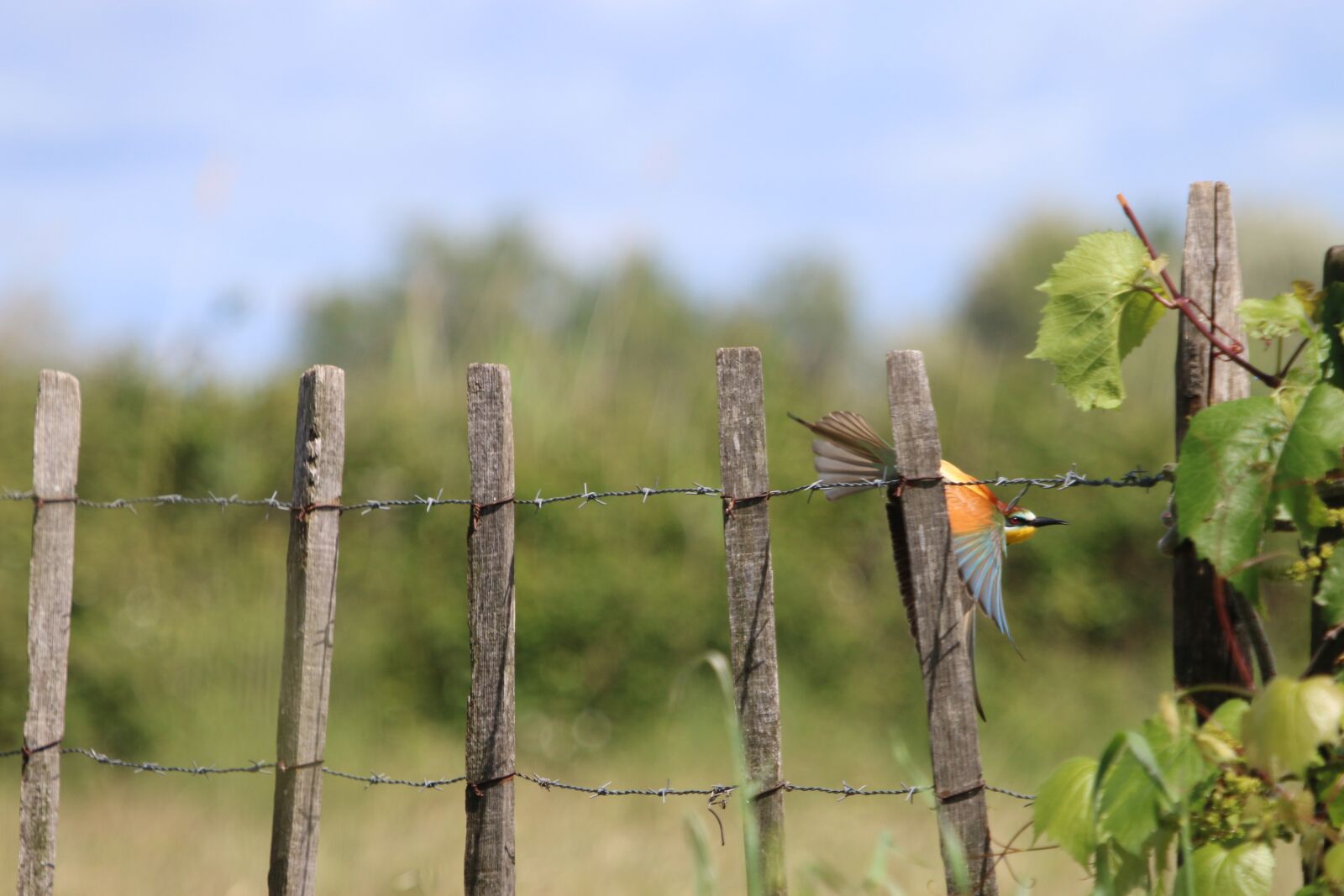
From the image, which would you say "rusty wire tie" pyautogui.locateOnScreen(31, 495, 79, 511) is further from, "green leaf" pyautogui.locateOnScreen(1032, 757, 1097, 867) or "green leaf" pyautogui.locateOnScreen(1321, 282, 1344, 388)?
"green leaf" pyautogui.locateOnScreen(1321, 282, 1344, 388)

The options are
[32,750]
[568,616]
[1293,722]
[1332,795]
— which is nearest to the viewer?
[1293,722]

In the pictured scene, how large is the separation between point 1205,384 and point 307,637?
6.15ft

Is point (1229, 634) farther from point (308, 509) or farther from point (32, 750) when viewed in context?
point (32, 750)

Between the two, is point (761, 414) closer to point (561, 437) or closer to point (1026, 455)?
point (561, 437)

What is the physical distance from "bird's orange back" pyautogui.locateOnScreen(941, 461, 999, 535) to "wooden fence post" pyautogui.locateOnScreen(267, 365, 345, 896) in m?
1.30

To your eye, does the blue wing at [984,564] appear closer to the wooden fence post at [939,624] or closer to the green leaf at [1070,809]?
the wooden fence post at [939,624]

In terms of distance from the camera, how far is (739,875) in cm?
531

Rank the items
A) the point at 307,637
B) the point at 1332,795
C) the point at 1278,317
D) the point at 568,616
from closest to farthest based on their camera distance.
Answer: the point at 1332,795, the point at 1278,317, the point at 307,637, the point at 568,616

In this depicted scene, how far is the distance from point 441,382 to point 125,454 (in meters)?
2.16

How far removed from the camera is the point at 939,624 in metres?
2.12

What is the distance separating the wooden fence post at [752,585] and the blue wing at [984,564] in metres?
0.36

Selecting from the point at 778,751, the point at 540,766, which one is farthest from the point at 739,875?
the point at 778,751

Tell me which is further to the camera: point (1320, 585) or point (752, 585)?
point (752, 585)

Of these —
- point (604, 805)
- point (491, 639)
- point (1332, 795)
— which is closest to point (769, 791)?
point (491, 639)
